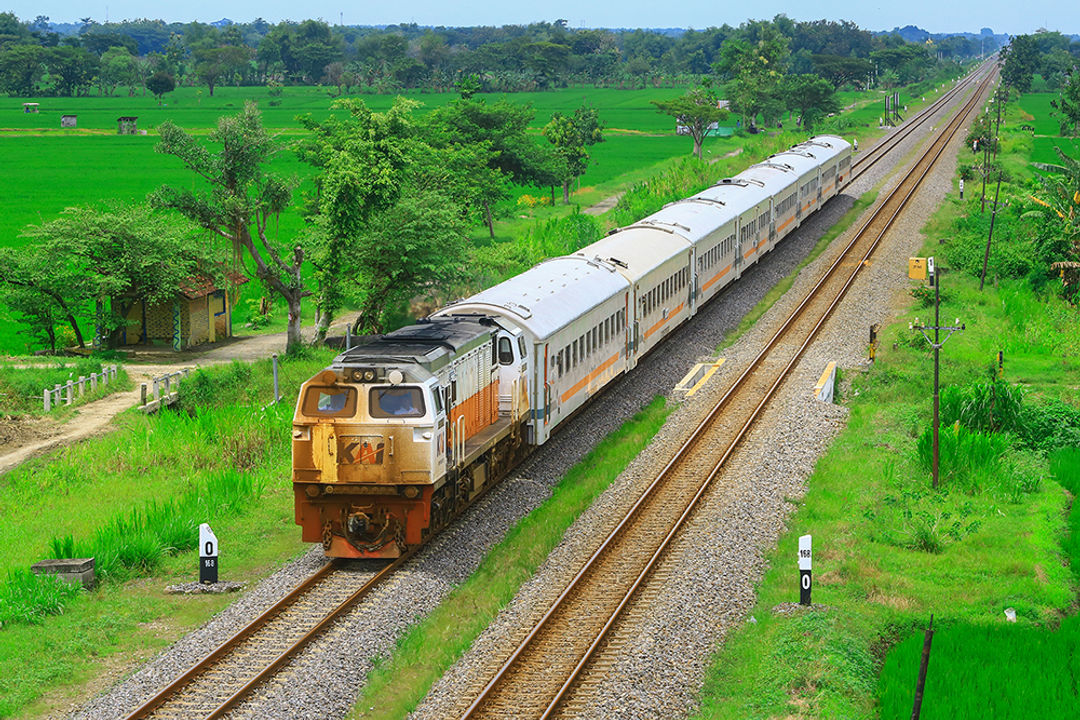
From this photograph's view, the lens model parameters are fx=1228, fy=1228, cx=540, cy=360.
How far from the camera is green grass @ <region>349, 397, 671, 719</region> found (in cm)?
Result: 1753

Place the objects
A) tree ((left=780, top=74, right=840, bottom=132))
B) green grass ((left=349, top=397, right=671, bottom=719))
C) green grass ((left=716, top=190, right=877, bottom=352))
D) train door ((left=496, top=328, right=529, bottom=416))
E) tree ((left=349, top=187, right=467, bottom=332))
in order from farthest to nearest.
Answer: tree ((left=780, top=74, right=840, bottom=132)) < tree ((left=349, top=187, right=467, bottom=332)) < green grass ((left=716, top=190, right=877, bottom=352)) < train door ((left=496, top=328, right=529, bottom=416)) < green grass ((left=349, top=397, right=671, bottom=719))

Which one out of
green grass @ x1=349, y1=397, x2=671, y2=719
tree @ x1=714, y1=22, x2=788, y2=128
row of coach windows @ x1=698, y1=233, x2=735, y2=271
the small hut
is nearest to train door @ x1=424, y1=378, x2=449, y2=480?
green grass @ x1=349, y1=397, x2=671, y2=719

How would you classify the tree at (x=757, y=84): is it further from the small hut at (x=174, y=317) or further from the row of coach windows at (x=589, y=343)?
the row of coach windows at (x=589, y=343)

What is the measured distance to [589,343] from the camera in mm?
30156

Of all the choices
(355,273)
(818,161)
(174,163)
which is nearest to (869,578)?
(355,273)

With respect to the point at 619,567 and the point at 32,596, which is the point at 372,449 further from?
the point at 32,596

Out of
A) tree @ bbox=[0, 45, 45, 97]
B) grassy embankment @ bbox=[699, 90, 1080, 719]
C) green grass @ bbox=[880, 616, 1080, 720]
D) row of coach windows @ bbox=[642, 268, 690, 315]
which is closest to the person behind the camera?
green grass @ bbox=[880, 616, 1080, 720]

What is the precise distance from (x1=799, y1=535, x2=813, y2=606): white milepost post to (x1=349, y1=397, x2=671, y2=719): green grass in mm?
4748

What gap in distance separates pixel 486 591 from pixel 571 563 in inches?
69.7

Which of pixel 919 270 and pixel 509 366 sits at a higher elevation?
pixel 509 366

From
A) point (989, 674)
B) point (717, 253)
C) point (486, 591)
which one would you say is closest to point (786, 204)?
point (717, 253)

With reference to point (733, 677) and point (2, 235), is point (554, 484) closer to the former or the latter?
point (733, 677)

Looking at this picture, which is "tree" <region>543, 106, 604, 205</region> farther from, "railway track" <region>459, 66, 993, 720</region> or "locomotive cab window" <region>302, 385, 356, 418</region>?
"locomotive cab window" <region>302, 385, 356, 418</region>

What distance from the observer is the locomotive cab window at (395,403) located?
20.7 m
